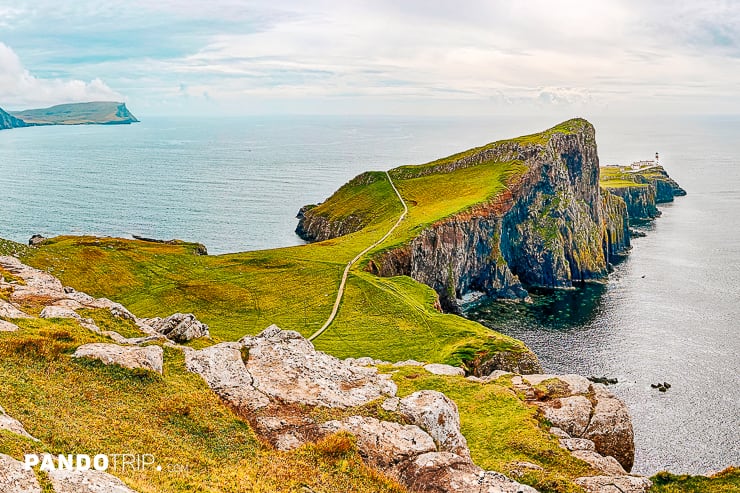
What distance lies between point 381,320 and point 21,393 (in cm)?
6008

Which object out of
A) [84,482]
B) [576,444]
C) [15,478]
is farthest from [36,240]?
[576,444]

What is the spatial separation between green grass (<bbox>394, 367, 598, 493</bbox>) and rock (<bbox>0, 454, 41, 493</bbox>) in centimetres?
2364

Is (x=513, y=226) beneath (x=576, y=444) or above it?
above

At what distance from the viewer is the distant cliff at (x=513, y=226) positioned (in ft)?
420

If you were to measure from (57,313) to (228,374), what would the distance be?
1799cm

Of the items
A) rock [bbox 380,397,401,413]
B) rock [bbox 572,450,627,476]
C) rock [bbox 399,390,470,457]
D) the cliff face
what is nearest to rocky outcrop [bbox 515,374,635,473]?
rock [bbox 572,450,627,476]

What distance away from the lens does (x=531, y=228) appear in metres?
154

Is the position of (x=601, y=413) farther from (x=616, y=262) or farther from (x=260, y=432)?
(x=616, y=262)

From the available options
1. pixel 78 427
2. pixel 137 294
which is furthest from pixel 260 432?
pixel 137 294

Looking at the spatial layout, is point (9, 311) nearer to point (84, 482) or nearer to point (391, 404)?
point (84, 482)

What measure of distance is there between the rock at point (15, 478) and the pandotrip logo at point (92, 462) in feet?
1.14

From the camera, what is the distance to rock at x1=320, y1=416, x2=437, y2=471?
94.4 feet

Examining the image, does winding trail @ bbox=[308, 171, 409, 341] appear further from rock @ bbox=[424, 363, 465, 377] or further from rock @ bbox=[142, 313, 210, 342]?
rock @ bbox=[142, 313, 210, 342]

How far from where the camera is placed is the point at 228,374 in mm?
36094
